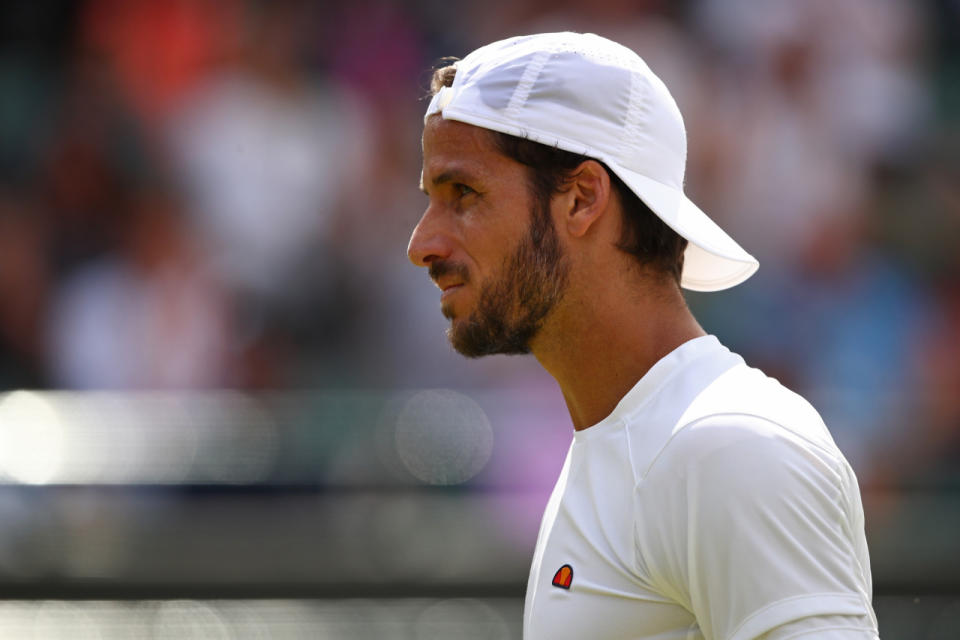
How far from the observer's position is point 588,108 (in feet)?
6.90

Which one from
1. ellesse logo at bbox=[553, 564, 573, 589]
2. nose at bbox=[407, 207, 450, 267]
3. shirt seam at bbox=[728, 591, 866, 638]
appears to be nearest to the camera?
shirt seam at bbox=[728, 591, 866, 638]

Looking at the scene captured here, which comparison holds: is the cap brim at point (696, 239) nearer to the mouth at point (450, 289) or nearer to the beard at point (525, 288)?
the beard at point (525, 288)

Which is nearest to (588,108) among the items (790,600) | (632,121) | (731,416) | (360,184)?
(632,121)

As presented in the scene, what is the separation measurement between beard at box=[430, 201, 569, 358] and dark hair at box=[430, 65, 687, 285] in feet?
0.15

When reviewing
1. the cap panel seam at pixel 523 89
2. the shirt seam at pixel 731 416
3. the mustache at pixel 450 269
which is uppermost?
the cap panel seam at pixel 523 89

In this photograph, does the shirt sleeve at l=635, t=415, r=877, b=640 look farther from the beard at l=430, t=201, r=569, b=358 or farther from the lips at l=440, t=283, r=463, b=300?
the lips at l=440, t=283, r=463, b=300

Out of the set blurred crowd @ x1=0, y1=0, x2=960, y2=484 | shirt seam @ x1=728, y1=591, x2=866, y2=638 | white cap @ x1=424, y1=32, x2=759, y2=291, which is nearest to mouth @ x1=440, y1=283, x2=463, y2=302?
white cap @ x1=424, y1=32, x2=759, y2=291

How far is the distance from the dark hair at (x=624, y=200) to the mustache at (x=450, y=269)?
178 mm

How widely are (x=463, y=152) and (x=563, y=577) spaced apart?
2.40 ft

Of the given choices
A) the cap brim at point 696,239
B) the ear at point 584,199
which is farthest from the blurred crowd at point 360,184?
the ear at point 584,199

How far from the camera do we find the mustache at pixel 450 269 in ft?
7.17

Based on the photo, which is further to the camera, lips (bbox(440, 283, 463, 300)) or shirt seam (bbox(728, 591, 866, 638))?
lips (bbox(440, 283, 463, 300))

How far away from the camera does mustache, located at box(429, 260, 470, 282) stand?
2186 mm

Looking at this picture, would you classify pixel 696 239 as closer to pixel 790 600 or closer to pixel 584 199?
pixel 584 199
